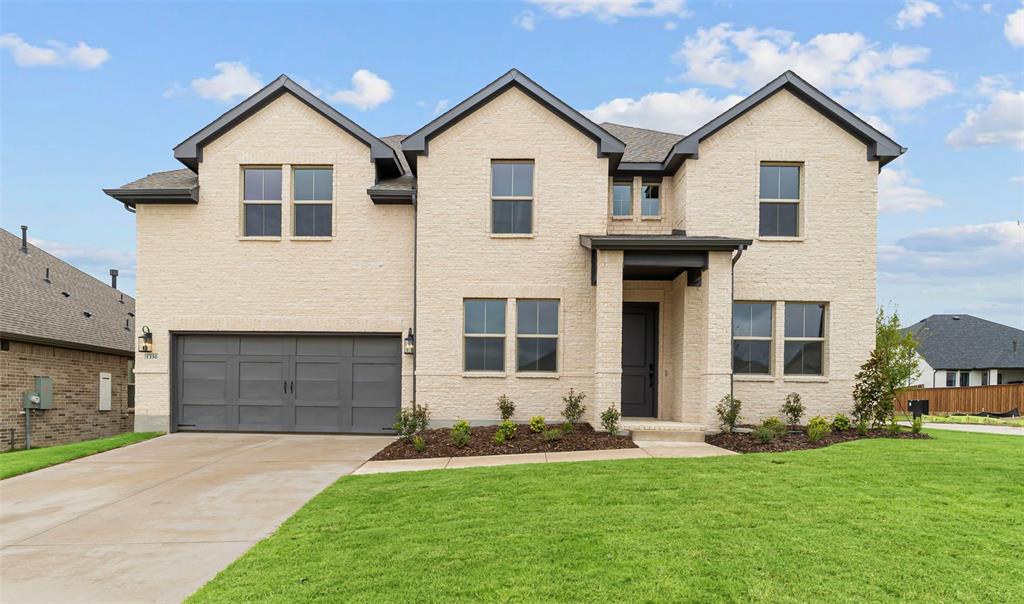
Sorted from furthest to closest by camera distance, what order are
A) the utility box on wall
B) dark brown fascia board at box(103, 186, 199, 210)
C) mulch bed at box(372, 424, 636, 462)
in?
the utility box on wall, dark brown fascia board at box(103, 186, 199, 210), mulch bed at box(372, 424, 636, 462)

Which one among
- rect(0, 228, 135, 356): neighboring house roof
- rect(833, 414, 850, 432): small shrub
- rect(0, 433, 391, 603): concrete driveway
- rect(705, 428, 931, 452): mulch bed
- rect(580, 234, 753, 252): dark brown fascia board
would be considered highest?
rect(580, 234, 753, 252): dark brown fascia board

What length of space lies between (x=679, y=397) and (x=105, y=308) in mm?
20065

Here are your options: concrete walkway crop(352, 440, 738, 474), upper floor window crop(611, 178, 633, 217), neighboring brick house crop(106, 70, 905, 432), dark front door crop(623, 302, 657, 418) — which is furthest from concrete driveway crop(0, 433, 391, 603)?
upper floor window crop(611, 178, 633, 217)

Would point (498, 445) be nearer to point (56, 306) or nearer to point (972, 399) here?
point (56, 306)

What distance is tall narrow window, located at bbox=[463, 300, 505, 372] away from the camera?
14.2 meters

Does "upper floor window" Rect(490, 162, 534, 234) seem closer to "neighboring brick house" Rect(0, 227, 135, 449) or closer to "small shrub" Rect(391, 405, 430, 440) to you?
"small shrub" Rect(391, 405, 430, 440)

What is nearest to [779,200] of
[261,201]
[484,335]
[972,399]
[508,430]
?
[484,335]

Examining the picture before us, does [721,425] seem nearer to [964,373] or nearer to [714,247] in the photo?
[714,247]

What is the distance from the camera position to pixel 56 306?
18.8 meters

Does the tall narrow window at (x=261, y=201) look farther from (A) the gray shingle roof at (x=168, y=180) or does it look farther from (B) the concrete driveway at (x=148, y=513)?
(B) the concrete driveway at (x=148, y=513)

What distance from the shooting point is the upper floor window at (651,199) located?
15.4m

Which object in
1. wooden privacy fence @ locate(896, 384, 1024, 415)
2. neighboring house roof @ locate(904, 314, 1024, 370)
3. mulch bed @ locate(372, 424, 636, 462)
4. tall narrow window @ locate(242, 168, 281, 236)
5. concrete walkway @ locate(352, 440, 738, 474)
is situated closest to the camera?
concrete walkway @ locate(352, 440, 738, 474)

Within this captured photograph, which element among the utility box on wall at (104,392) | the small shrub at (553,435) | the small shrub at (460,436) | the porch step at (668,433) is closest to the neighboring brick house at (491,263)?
the porch step at (668,433)

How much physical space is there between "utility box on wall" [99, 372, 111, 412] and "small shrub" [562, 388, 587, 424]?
14.8 metres
